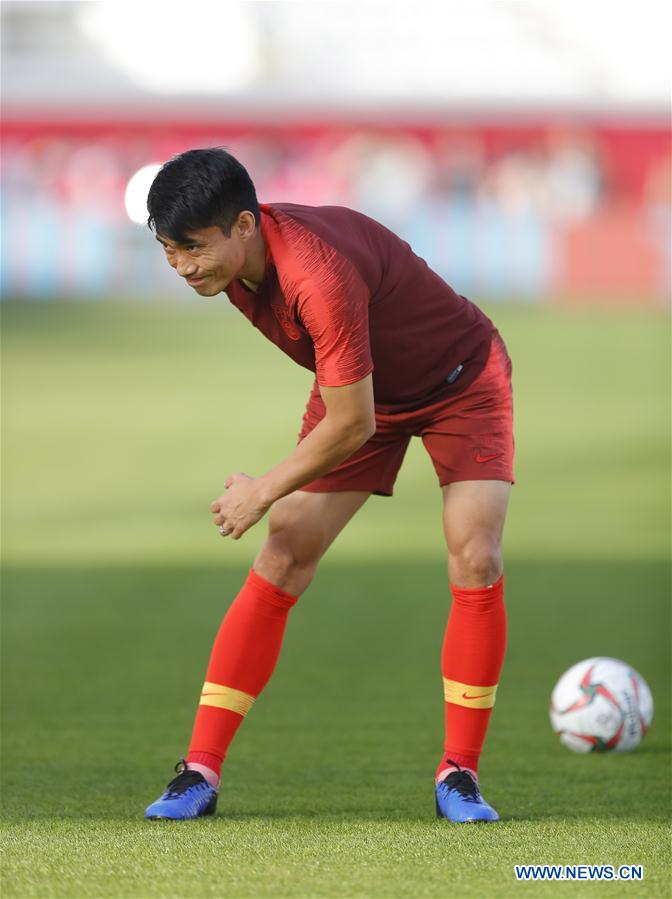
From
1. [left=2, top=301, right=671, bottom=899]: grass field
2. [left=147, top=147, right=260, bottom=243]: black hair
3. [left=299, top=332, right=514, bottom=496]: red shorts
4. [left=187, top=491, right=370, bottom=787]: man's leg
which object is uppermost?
[left=147, top=147, right=260, bottom=243]: black hair

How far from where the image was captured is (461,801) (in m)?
4.04

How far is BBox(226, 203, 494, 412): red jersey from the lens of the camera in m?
3.73

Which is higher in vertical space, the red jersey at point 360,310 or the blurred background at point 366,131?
the blurred background at point 366,131

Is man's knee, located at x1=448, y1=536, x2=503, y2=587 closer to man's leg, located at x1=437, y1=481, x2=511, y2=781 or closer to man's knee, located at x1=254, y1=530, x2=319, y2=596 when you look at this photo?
man's leg, located at x1=437, y1=481, x2=511, y2=781

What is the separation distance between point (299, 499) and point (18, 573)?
5.41 meters

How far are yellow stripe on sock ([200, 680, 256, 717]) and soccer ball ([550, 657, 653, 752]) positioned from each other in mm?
1361

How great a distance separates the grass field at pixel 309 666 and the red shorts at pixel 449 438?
934 millimetres

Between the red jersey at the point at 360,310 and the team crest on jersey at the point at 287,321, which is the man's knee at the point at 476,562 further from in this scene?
the team crest on jersey at the point at 287,321

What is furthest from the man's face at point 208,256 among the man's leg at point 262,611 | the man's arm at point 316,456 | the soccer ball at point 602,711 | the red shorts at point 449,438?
the soccer ball at point 602,711

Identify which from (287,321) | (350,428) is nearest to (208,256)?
(287,321)

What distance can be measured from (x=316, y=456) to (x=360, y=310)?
0.38 m

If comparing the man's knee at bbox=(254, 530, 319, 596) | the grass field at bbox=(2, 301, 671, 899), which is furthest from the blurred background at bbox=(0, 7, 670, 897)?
the man's knee at bbox=(254, 530, 319, 596)

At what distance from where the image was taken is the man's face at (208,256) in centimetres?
368

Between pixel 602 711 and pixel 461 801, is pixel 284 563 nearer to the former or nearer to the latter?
pixel 461 801
